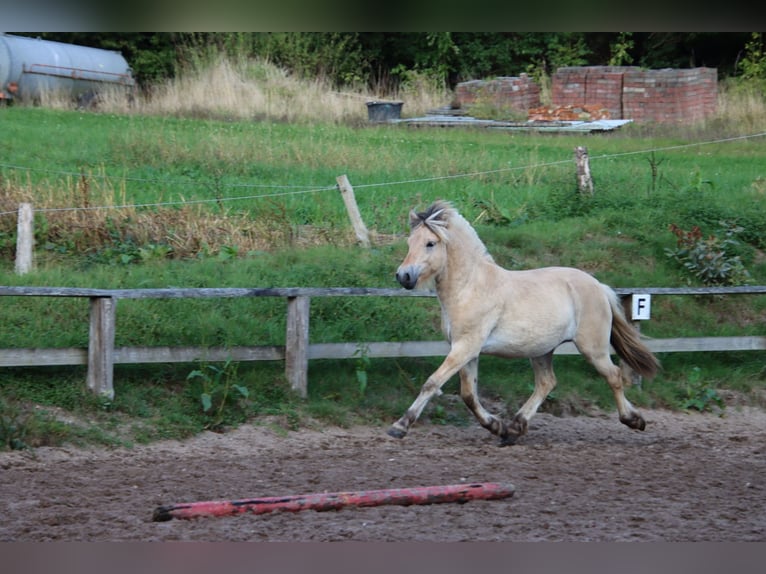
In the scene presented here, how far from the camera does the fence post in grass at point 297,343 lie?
804 centimetres

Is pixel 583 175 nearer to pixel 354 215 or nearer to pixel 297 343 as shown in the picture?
pixel 354 215

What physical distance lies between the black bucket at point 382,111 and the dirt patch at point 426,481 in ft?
38.4

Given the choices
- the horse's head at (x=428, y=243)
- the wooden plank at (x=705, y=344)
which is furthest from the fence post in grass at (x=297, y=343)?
the wooden plank at (x=705, y=344)

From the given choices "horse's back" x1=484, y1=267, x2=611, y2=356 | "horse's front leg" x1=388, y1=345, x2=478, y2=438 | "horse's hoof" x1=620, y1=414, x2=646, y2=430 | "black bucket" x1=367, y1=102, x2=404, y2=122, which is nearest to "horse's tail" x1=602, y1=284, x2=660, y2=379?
"horse's back" x1=484, y1=267, x2=611, y2=356

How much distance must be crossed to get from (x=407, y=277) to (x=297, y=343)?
5.58 ft

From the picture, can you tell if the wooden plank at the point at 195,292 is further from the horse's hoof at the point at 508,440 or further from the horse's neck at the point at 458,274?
the horse's hoof at the point at 508,440

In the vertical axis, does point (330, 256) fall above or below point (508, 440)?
above

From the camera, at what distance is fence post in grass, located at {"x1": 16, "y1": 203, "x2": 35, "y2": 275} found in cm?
914

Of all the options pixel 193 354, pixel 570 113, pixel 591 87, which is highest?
pixel 591 87

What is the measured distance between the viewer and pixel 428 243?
7066 millimetres

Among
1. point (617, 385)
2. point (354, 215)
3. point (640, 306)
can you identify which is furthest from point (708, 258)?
point (354, 215)

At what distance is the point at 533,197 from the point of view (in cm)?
1238

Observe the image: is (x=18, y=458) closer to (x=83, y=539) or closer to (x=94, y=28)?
(x=83, y=539)

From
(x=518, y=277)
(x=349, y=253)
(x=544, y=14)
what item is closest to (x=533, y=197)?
(x=349, y=253)
